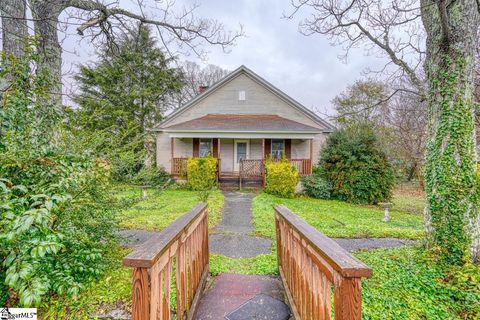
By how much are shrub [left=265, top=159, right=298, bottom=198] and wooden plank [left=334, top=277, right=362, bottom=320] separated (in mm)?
9647

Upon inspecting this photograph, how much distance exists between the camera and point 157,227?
598 cm

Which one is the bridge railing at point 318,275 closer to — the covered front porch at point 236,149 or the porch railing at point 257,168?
the porch railing at point 257,168

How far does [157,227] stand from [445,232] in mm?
5556

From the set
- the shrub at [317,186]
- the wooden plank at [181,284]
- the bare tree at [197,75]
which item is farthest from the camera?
the bare tree at [197,75]

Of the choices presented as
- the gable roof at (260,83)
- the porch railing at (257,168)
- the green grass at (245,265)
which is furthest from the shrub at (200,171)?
the green grass at (245,265)

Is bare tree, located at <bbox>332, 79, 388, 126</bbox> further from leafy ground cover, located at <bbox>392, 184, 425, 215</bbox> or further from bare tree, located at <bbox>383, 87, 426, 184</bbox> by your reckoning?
leafy ground cover, located at <bbox>392, 184, 425, 215</bbox>

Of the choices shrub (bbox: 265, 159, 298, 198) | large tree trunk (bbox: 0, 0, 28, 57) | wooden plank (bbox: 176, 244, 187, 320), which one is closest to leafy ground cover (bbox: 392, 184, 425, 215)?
shrub (bbox: 265, 159, 298, 198)

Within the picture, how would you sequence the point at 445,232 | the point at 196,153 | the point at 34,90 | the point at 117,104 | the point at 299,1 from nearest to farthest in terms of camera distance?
the point at 34,90 < the point at 445,232 < the point at 299,1 < the point at 196,153 < the point at 117,104

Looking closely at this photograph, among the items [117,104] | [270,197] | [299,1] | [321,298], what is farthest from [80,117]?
[117,104]

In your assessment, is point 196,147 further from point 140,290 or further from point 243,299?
point 140,290

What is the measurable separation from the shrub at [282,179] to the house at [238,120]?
261 cm

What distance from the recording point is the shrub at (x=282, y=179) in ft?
35.8

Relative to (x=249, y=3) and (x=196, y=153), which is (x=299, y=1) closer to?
(x=249, y=3)

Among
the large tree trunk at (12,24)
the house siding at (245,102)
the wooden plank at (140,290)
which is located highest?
the house siding at (245,102)
